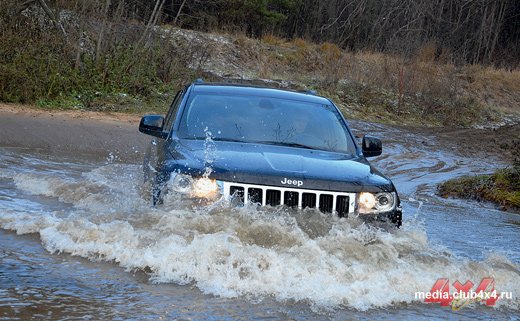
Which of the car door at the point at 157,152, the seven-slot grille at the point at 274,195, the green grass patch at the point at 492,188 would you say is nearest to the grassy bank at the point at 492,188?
the green grass patch at the point at 492,188

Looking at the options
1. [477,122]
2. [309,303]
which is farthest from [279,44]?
[309,303]

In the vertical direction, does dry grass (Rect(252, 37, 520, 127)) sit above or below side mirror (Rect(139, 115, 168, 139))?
below

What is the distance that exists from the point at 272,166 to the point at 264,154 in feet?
1.27

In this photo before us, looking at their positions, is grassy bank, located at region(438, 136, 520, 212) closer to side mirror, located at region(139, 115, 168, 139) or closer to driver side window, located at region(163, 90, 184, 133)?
driver side window, located at region(163, 90, 184, 133)

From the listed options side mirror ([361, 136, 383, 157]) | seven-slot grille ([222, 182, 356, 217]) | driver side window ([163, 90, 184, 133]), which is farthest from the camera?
driver side window ([163, 90, 184, 133])

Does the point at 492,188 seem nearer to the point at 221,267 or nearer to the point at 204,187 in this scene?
the point at 204,187

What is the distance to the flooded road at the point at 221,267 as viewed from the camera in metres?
Answer: 5.29

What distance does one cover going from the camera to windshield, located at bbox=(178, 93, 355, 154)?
24.7 feet

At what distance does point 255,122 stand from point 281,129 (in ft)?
0.78

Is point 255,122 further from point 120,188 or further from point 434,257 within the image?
point 120,188

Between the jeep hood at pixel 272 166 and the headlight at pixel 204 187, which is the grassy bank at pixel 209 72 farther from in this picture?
the headlight at pixel 204 187

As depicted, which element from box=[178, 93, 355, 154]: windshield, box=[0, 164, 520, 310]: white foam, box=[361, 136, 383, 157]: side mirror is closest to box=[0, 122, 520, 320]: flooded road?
box=[0, 164, 520, 310]: white foam

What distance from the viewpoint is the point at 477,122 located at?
3162cm

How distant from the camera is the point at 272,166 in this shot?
255 inches
